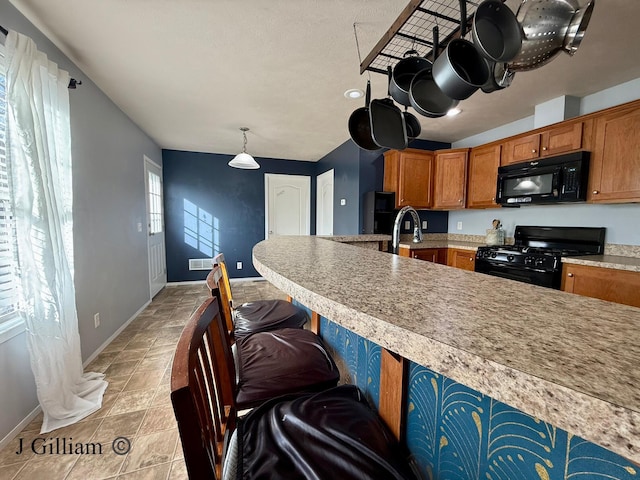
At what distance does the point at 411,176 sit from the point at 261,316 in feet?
9.53

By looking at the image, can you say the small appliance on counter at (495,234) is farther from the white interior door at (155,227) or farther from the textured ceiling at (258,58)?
the white interior door at (155,227)

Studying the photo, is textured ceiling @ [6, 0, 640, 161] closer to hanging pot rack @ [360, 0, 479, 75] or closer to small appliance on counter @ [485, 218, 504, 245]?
hanging pot rack @ [360, 0, 479, 75]

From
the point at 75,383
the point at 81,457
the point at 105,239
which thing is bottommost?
the point at 81,457

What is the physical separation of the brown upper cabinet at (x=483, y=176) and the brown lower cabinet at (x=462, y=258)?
0.64 metres

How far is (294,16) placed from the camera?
158 centimetres

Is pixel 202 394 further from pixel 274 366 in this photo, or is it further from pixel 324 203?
pixel 324 203

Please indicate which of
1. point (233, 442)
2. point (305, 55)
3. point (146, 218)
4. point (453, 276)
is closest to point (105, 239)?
point (146, 218)

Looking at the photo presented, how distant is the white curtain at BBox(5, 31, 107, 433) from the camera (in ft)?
4.62

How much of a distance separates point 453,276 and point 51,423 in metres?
2.30

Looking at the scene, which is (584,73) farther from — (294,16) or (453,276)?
(453,276)

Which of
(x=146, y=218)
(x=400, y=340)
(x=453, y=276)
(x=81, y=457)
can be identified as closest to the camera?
(x=400, y=340)

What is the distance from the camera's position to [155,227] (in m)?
4.14

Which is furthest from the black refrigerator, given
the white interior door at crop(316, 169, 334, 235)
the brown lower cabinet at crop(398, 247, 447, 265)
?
the white interior door at crop(316, 169, 334, 235)

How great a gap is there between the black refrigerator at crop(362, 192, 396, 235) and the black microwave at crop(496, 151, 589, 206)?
126 centimetres
